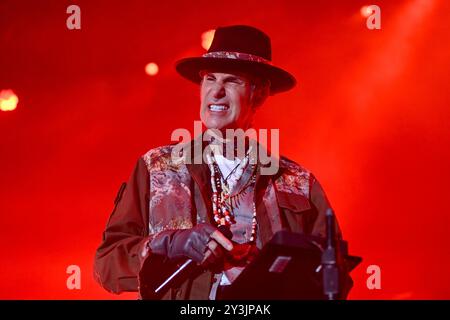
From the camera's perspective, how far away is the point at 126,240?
2789 millimetres

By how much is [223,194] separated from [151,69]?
1440 mm

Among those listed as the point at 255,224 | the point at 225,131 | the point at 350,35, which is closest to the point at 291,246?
the point at 255,224

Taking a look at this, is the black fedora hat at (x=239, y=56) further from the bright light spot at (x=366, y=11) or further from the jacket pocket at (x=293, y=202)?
the bright light spot at (x=366, y=11)

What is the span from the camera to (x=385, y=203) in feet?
14.4

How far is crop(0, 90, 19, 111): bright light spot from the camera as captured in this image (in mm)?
3992

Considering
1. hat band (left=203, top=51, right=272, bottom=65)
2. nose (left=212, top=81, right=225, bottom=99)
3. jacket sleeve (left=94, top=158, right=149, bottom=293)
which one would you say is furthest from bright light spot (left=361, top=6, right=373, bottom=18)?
jacket sleeve (left=94, top=158, right=149, bottom=293)

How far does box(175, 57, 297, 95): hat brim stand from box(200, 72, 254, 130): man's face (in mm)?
38

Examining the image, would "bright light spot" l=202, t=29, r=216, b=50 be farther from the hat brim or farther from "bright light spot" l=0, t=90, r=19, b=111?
"bright light spot" l=0, t=90, r=19, b=111

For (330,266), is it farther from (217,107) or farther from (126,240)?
(217,107)

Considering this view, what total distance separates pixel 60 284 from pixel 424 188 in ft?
7.01

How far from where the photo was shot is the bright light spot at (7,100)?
3992 mm

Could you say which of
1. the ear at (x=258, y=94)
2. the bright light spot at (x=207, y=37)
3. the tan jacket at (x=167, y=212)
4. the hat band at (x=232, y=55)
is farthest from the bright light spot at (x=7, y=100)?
the ear at (x=258, y=94)

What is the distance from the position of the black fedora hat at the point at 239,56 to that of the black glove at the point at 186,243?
899mm

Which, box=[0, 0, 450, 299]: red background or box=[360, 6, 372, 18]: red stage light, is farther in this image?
box=[360, 6, 372, 18]: red stage light
